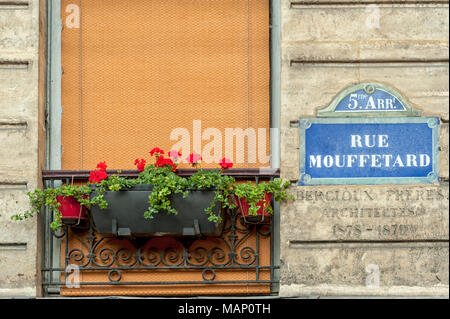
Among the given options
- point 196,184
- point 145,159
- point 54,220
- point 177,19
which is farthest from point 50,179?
point 177,19

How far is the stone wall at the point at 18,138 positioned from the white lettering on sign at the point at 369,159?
2448 mm

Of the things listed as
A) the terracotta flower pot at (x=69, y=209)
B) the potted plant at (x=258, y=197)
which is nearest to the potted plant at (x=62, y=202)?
the terracotta flower pot at (x=69, y=209)

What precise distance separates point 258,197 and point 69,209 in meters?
1.61

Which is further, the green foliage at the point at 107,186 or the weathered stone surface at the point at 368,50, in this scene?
the weathered stone surface at the point at 368,50

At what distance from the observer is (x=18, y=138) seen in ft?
24.7

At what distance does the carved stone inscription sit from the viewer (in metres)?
7.36

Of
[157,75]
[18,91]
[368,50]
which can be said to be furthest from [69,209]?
[368,50]

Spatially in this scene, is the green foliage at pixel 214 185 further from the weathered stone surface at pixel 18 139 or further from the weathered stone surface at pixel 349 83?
the weathered stone surface at pixel 18 139

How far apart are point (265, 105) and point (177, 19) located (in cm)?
114

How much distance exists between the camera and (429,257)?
7.33 meters

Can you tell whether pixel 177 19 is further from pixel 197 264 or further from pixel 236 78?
pixel 197 264

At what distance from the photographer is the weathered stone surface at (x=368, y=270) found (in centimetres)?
731

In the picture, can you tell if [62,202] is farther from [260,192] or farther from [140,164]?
[260,192]
